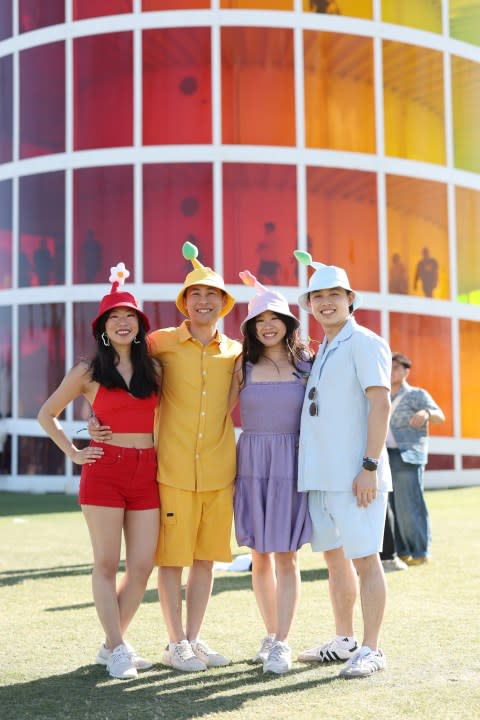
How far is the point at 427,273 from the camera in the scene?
21.5 m

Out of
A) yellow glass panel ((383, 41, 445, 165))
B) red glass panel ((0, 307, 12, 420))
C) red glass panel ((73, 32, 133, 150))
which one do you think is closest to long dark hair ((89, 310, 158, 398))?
red glass panel ((73, 32, 133, 150))

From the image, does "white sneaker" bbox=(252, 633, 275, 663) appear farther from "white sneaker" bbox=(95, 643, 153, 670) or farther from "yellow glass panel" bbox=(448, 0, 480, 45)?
"yellow glass panel" bbox=(448, 0, 480, 45)

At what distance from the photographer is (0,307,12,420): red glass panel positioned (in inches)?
826

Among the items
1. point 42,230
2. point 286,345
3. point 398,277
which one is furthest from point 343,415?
point 42,230

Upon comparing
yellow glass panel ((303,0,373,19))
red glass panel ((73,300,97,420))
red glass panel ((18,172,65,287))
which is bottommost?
red glass panel ((73,300,97,420))

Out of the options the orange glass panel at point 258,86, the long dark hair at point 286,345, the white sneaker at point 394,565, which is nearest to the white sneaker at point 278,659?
the long dark hair at point 286,345

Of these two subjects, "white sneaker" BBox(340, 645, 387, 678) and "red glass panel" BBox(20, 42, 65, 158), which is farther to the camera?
"red glass panel" BBox(20, 42, 65, 158)

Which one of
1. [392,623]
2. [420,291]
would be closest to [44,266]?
[420,291]

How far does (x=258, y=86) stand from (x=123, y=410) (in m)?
16.1

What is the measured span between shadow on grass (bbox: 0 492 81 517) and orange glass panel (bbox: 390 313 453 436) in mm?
7707

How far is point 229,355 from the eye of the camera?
5859 millimetres

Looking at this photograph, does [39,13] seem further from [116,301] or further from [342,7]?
[116,301]

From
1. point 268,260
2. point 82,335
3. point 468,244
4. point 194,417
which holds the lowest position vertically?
point 194,417

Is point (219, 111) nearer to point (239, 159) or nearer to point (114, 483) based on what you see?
point (239, 159)
